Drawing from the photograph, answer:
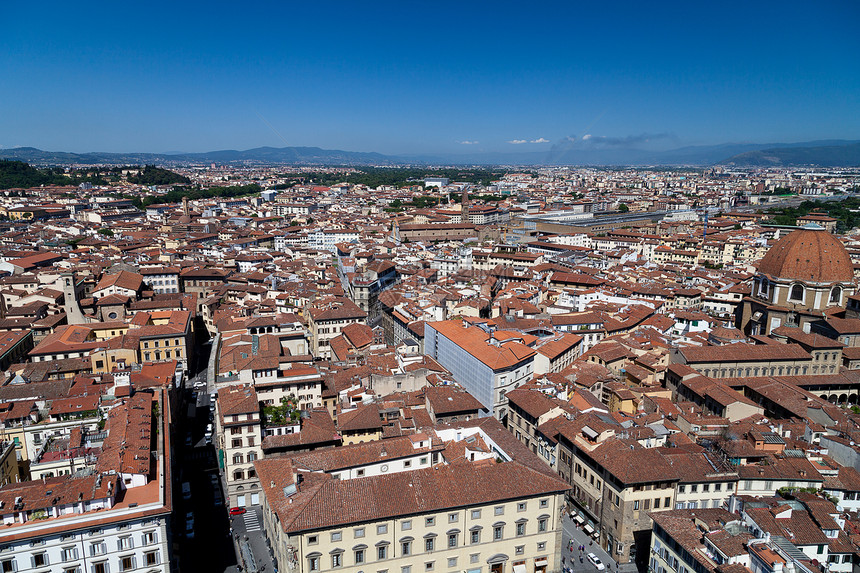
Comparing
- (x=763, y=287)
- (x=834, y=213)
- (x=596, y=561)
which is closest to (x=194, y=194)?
(x=763, y=287)

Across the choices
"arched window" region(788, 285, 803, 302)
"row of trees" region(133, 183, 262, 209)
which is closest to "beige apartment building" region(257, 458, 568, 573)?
"arched window" region(788, 285, 803, 302)

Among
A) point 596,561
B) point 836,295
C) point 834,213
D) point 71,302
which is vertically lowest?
point 596,561

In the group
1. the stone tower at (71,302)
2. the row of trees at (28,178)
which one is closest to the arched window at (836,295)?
the stone tower at (71,302)

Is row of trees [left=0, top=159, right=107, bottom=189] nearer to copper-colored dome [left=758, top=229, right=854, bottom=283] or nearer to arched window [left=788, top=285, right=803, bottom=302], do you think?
copper-colored dome [left=758, top=229, right=854, bottom=283]

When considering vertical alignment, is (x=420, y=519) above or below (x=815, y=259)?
below

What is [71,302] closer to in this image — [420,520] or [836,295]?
[420,520]

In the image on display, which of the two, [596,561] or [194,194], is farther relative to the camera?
[194,194]

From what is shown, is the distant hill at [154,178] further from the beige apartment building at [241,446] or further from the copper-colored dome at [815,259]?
the copper-colored dome at [815,259]
